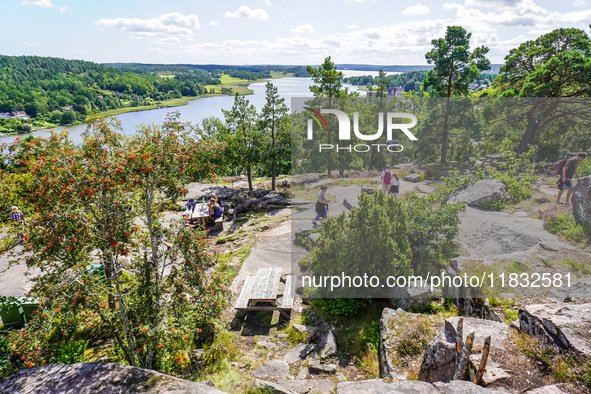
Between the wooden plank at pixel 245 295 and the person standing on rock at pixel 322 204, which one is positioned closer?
the wooden plank at pixel 245 295

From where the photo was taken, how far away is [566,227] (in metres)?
8.93

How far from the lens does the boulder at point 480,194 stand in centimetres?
984

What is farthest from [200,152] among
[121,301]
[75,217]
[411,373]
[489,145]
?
[489,145]

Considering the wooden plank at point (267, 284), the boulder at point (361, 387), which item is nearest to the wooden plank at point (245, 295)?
the wooden plank at point (267, 284)

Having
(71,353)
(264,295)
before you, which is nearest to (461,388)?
(264,295)

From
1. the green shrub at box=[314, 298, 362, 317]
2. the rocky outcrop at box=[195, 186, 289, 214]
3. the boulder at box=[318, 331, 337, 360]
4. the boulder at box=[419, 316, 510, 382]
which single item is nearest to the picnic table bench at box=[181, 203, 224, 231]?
the rocky outcrop at box=[195, 186, 289, 214]

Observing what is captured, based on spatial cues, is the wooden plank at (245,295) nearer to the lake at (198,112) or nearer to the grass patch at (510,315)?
the lake at (198,112)

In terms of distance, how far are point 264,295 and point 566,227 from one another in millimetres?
8736

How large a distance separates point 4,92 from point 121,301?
192 metres

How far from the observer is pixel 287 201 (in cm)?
2158

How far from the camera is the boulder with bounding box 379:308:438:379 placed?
21.5 feet

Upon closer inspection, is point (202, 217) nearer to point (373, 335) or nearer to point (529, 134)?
point (373, 335)

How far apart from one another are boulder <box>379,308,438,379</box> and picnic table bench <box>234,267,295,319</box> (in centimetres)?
269

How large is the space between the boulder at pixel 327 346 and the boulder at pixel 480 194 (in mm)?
5422
